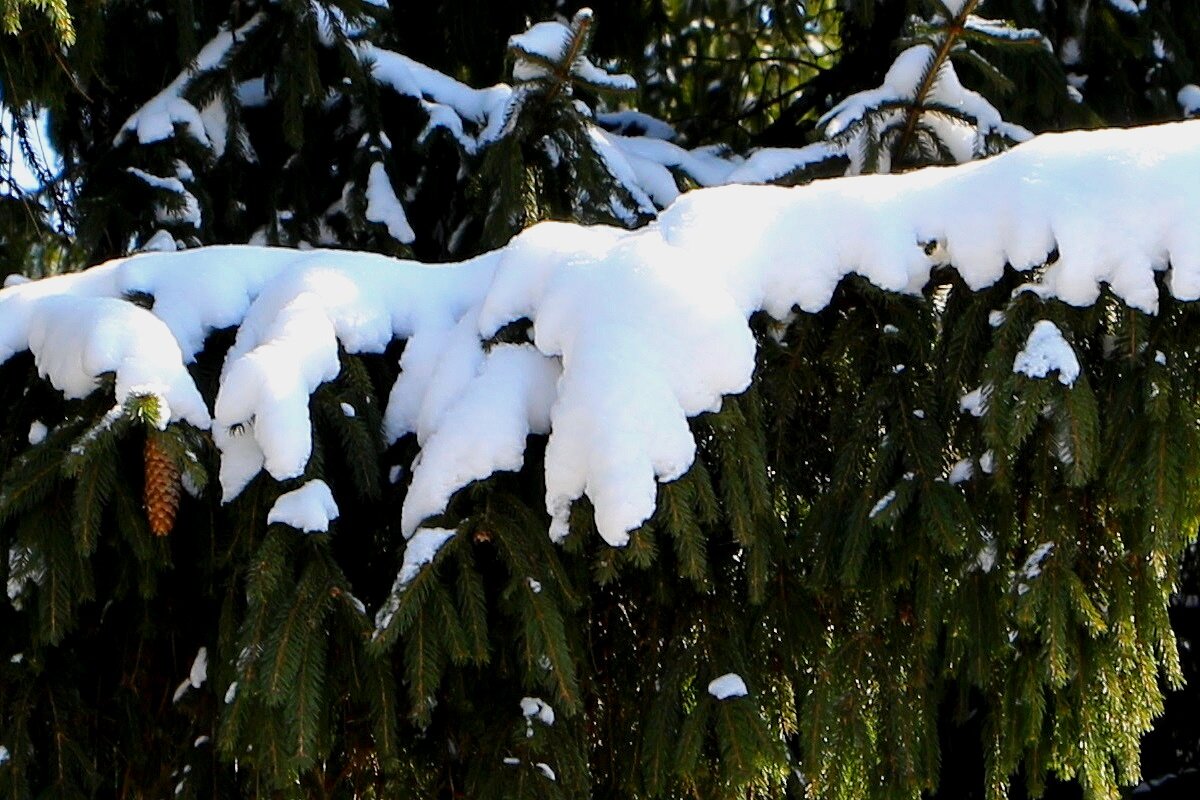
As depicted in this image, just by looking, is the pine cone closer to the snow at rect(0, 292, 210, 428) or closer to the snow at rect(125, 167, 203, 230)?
the snow at rect(0, 292, 210, 428)

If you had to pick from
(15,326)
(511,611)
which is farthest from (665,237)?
(15,326)

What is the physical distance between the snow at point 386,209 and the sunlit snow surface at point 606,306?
1230 mm

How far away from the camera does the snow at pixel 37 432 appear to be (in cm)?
189

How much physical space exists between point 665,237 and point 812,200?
242mm

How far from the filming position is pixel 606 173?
9.78 ft

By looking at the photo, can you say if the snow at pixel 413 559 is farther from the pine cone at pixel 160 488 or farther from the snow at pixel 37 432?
the snow at pixel 37 432

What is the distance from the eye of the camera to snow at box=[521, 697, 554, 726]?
2002 mm

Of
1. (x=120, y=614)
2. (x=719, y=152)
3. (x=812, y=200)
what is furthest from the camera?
(x=719, y=152)

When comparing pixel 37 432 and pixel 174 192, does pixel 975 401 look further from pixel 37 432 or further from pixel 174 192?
pixel 174 192

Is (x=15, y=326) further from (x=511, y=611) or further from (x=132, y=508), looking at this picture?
(x=511, y=611)

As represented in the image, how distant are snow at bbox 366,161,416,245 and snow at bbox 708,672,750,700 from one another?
175 centimetres

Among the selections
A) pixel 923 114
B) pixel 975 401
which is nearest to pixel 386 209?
pixel 923 114

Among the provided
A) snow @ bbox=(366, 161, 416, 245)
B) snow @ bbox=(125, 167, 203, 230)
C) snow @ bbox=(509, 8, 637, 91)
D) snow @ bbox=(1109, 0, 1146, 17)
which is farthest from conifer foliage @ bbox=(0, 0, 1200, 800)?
snow @ bbox=(1109, 0, 1146, 17)

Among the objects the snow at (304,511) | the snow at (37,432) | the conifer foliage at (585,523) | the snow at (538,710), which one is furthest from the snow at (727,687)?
the snow at (37,432)
